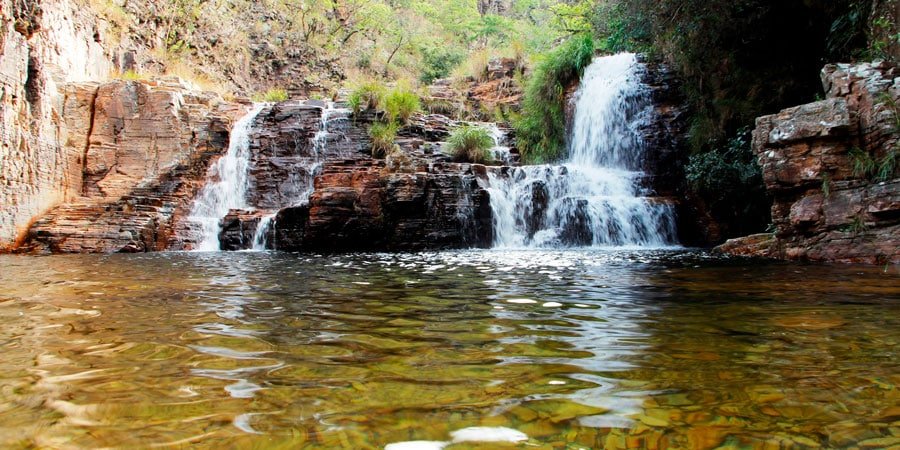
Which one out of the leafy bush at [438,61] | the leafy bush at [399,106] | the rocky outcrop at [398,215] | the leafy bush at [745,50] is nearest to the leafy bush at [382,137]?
the leafy bush at [399,106]

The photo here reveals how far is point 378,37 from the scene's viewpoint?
89.9 ft

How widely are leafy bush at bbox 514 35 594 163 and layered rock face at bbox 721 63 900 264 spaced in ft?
22.4

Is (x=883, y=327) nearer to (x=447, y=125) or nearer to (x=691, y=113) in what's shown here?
(x=691, y=113)

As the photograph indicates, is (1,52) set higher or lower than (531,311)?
higher

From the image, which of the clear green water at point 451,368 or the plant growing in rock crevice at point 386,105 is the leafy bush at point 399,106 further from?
the clear green water at point 451,368

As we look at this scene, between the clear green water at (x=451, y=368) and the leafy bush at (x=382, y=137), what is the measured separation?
32.5ft

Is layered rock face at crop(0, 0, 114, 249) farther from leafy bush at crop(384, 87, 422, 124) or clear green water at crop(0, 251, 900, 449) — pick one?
clear green water at crop(0, 251, 900, 449)

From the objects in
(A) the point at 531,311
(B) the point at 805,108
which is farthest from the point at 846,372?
(B) the point at 805,108

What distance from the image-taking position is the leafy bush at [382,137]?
1352cm

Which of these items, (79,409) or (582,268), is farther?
(582,268)

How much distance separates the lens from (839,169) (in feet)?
22.3

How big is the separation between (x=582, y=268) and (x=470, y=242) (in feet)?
16.5

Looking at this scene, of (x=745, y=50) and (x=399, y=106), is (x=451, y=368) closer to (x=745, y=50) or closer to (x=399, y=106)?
(x=745, y=50)

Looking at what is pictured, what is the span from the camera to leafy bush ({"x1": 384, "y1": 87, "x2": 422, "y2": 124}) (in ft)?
46.8
